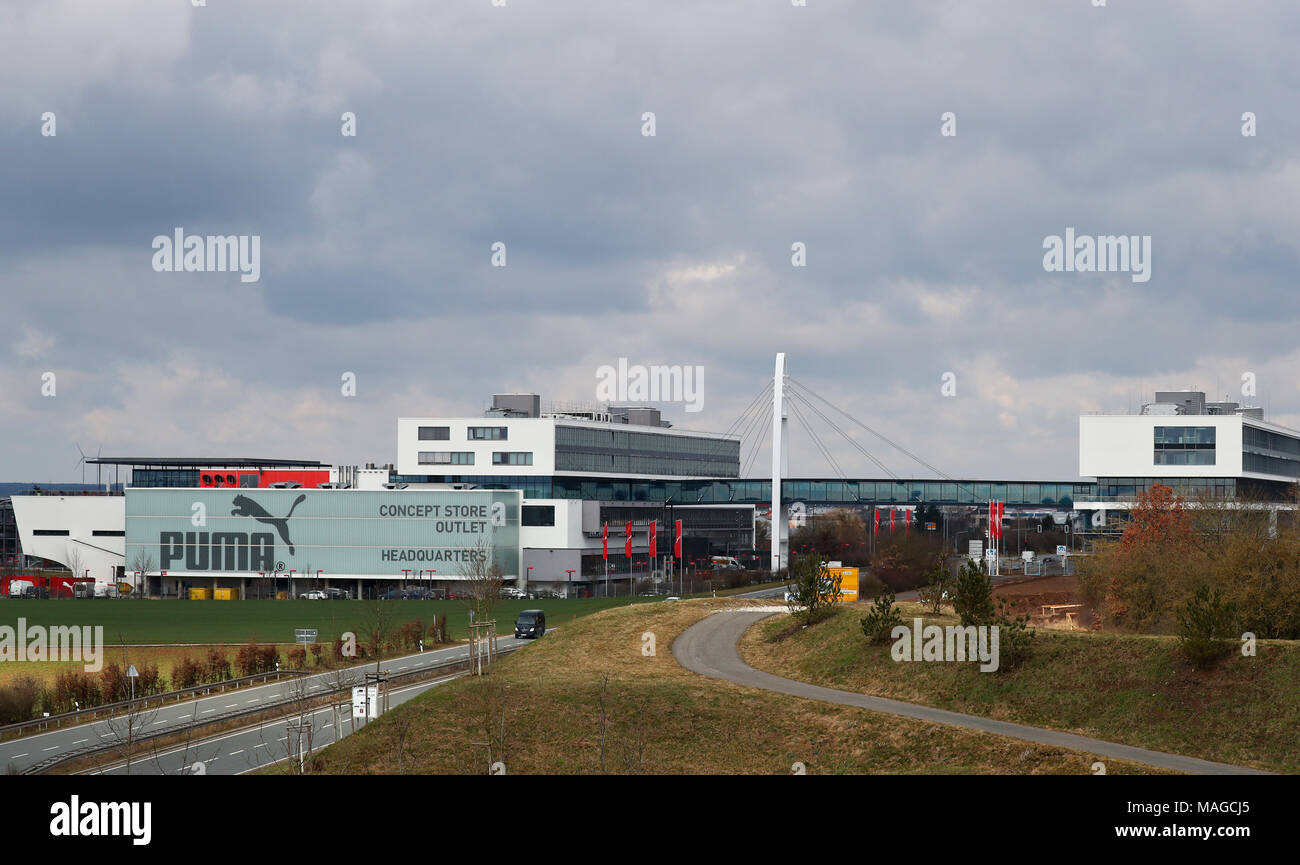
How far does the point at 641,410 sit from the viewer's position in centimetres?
17738

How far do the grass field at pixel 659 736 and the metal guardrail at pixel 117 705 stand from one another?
1384cm

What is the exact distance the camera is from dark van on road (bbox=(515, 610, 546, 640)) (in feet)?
261

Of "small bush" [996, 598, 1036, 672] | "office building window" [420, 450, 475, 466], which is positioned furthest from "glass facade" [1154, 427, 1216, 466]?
"small bush" [996, 598, 1036, 672]

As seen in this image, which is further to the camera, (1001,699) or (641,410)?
(641,410)

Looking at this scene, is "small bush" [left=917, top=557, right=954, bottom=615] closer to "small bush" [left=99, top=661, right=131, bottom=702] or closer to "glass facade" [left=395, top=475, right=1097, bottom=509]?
"small bush" [left=99, top=661, right=131, bottom=702]

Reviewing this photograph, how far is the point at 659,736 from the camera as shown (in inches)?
1394

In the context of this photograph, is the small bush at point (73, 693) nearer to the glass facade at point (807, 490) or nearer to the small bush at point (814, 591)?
the small bush at point (814, 591)

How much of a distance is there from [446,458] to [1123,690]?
407 feet

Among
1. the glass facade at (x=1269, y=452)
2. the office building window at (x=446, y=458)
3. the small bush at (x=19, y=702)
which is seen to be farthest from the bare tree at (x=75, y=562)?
the glass facade at (x=1269, y=452)
